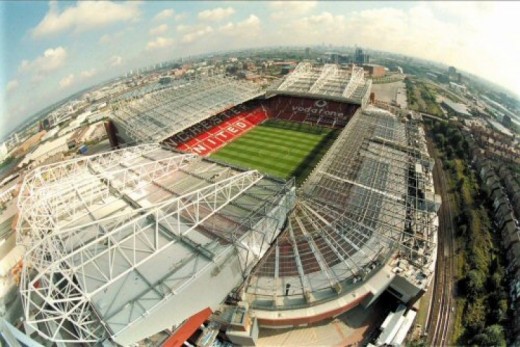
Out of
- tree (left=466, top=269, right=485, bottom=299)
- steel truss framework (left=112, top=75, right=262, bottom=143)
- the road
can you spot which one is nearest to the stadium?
the road

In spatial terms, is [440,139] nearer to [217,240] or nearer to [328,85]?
[328,85]

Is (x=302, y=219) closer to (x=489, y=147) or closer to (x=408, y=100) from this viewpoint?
(x=489, y=147)

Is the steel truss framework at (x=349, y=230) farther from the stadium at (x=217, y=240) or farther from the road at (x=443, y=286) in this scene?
the road at (x=443, y=286)

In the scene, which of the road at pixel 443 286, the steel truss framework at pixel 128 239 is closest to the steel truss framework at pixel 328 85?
the road at pixel 443 286

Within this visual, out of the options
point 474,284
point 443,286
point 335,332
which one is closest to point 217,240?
point 335,332

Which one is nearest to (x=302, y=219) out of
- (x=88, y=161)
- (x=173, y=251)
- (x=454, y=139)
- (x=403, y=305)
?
(x=403, y=305)
